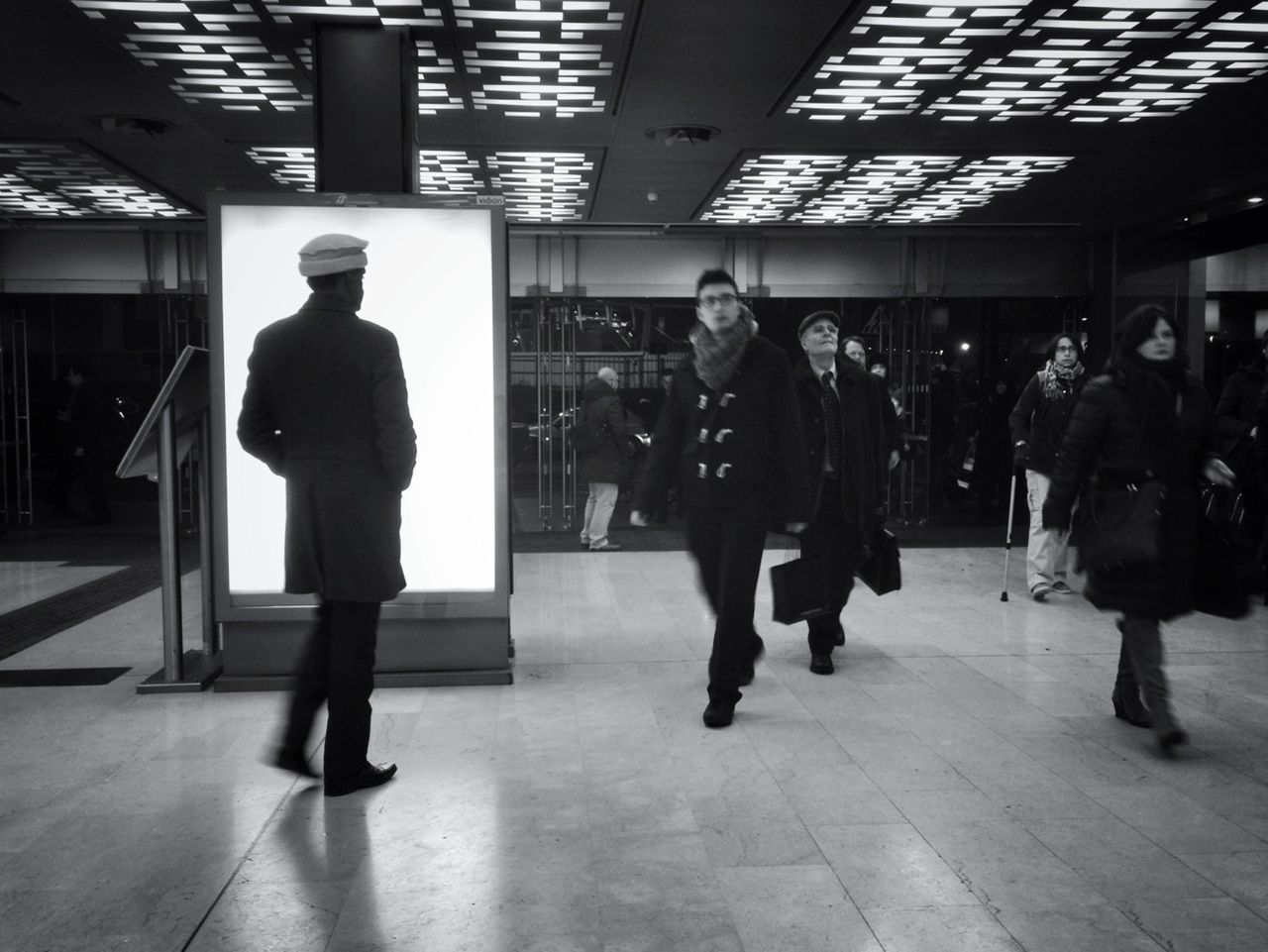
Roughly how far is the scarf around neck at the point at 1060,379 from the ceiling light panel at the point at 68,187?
769 centimetres

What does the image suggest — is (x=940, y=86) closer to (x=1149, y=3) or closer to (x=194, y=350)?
(x=1149, y=3)

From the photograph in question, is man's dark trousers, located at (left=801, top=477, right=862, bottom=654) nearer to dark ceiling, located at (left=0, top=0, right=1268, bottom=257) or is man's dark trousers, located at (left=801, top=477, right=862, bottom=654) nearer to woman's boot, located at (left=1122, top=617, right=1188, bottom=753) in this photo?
woman's boot, located at (left=1122, top=617, right=1188, bottom=753)

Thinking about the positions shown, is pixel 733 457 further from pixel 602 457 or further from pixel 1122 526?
pixel 602 457

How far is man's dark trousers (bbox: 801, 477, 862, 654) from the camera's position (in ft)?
17.2

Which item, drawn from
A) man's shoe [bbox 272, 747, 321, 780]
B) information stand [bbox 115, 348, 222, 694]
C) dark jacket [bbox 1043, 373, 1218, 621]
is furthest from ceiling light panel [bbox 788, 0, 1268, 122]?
man's shoe [bbox 272, 747, 321, 780]

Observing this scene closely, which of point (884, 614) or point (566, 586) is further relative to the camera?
point (566, 586)

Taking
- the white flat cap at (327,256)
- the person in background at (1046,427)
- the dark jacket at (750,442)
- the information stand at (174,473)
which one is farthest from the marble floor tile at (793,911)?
the person in background at (1046,427)

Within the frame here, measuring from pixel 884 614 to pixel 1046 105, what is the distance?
12.5 ft

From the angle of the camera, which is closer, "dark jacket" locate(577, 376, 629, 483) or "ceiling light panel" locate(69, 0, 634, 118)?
Answer: "ceiling light panel" locate(69, 0, 634, 118)

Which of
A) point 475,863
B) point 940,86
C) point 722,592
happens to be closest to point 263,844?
point 475,863

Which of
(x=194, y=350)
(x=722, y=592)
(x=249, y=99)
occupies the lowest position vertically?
(x=722, y=592)

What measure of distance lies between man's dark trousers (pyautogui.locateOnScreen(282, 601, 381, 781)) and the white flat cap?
1.08 meters

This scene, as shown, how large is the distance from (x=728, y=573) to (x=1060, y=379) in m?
3.69

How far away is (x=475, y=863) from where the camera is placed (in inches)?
120
